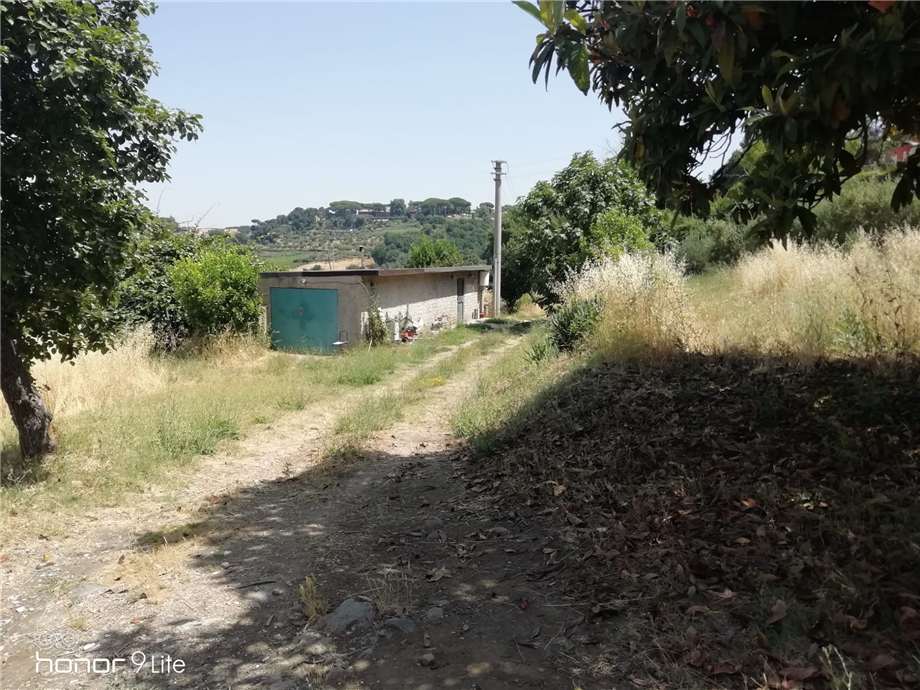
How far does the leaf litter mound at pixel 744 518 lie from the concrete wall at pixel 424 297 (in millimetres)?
13429

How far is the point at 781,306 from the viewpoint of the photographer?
7.35 meters

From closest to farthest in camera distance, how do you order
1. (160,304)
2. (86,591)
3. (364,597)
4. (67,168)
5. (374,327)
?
(364,597) → (86,591) → (67,168) → (160,304) → (374,327)

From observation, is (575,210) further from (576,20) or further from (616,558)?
(616,558)

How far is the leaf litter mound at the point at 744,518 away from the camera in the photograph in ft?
8.33

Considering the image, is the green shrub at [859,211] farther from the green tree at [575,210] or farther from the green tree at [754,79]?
the green tree at [754,79]

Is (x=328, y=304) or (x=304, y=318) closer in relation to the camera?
(x=328, y=304)

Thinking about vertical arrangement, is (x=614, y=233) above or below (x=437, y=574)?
above

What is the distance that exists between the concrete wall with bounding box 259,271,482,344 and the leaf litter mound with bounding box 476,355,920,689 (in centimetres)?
1240

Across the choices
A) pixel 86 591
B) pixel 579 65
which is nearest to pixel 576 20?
pixel 579 65

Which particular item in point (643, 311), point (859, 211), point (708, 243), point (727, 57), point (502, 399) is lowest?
point (502, 399)

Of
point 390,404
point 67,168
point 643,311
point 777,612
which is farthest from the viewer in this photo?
point 390,404

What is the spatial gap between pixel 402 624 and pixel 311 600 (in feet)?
2.07

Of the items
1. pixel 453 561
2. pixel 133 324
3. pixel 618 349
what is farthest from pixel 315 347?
pixel 453 561

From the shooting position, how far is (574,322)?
33.4 feet
